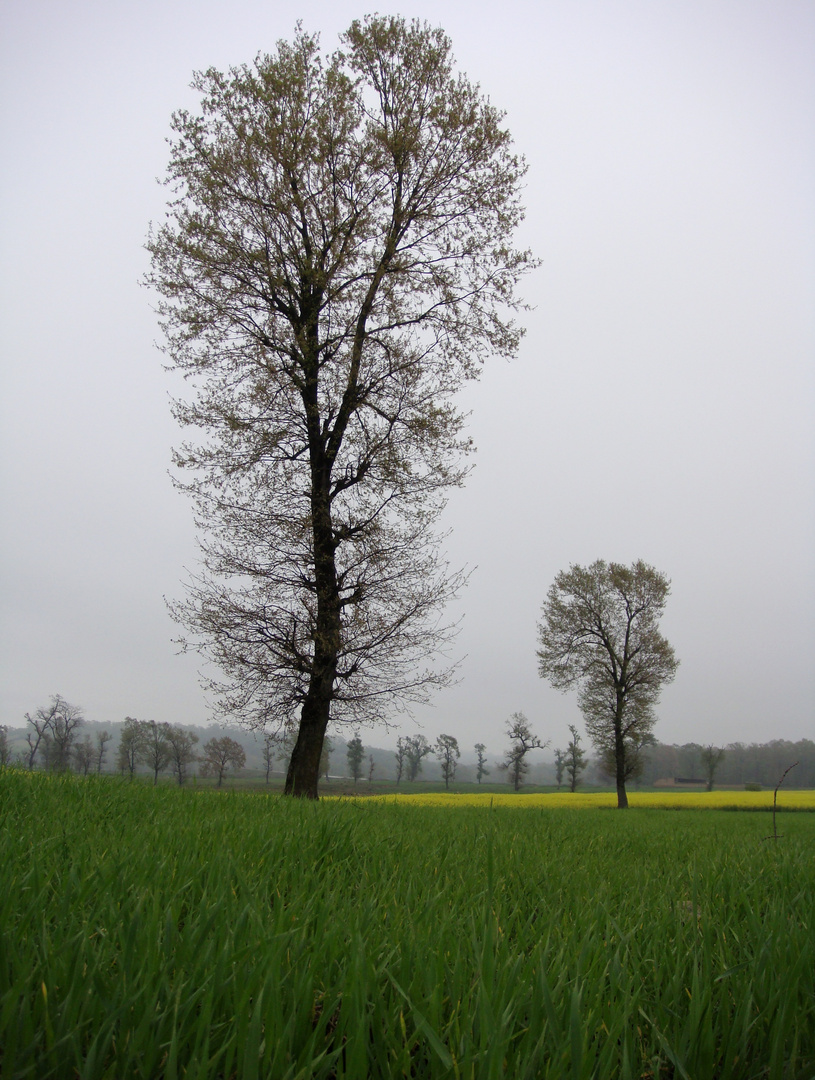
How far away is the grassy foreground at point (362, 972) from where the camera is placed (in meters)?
1.04

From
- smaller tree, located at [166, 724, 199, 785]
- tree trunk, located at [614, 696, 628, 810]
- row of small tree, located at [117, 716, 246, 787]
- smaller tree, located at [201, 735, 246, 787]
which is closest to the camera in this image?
tree trunk, located at [614, 696, 628, 810]

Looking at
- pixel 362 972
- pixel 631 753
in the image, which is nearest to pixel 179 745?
pixel 631 753

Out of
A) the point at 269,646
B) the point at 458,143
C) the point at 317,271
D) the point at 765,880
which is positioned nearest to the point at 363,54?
the point at 458,143

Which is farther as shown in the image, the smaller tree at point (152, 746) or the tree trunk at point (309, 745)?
the smaller tree at point (152, 746)

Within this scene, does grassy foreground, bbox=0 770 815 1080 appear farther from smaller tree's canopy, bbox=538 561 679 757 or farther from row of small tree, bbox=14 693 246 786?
row of small tree, bbox=14 693 246 786

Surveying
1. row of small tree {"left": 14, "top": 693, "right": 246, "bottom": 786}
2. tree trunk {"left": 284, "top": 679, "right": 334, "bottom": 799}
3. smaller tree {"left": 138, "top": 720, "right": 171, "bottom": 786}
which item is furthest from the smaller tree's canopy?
smaller tree {"left": 138, "top": 720, "right": 171, "bottom": 786}

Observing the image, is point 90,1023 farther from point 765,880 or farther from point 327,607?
point 327,607

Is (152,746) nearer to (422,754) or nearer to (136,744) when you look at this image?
(136,744)

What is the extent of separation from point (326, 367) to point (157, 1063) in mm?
13049

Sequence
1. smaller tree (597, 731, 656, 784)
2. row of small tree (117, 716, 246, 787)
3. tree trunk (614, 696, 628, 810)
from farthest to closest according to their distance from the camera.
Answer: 1. row of small tree (117, 716, 246, 787)
2. smaller tree (597, 731, 656, 784)
3. tree trunk (614, 696, 628, 810)

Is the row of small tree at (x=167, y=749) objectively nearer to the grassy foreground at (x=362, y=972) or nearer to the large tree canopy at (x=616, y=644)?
the large tree canopy at (x=616, y=644)

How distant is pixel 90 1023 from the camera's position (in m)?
1.11

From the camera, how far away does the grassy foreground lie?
1040 millimetres

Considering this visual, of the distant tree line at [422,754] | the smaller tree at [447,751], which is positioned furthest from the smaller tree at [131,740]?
the smaller tree at [447,751]
